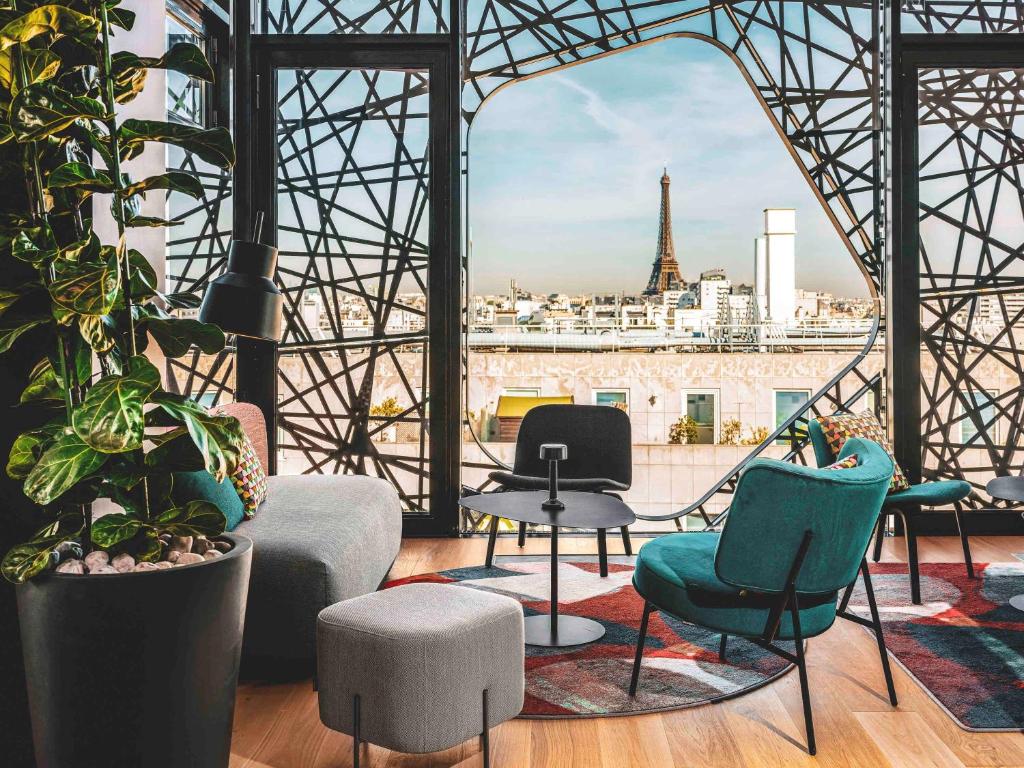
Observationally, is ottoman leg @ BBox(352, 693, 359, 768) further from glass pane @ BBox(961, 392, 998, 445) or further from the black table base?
glass pane @ BBox(961, 392, 998, 445)

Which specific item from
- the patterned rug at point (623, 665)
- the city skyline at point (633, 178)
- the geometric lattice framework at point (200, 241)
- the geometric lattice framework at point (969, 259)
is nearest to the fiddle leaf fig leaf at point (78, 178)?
the patterned rug at point (623, 665)

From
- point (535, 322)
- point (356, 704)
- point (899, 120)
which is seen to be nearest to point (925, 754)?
point (356, 704)

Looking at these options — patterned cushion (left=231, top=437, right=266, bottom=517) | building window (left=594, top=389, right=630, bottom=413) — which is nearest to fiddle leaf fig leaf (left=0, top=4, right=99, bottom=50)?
patterned cushion (left=231, top=437, right=266, bottom=517)

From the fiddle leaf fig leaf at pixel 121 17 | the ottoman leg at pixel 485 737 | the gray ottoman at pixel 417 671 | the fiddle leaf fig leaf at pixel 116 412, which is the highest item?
the fiddle leaf fig leaf at pixel 121 17

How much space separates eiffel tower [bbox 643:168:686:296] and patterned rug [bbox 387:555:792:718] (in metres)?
13.0

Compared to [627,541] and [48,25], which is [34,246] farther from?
[627,541]

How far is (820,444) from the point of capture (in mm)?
4285

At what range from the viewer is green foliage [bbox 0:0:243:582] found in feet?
5.70

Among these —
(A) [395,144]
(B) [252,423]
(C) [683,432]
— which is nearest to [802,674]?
(B) [252,423]

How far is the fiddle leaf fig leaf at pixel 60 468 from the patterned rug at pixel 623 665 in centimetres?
153

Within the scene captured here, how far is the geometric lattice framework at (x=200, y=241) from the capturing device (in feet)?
15.5

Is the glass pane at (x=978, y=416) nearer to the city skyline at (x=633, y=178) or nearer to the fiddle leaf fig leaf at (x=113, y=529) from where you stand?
the fiddle leaf fig leaf at (x=113, y=529)

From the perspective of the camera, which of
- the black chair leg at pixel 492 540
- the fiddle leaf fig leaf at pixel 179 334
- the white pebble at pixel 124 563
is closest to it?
the white pebble at pixel 124 563

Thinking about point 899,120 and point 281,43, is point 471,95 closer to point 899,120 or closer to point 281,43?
point 281,43
